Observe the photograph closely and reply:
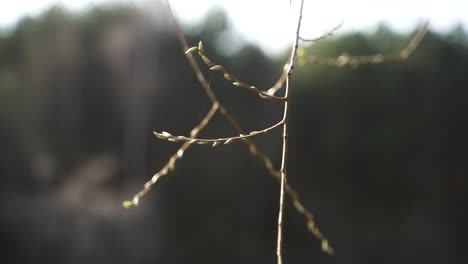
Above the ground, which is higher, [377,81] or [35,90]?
[35,90]

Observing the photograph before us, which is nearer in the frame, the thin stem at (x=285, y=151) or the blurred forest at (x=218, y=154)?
the thin stem at (x=285, y=151)

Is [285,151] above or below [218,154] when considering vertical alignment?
below

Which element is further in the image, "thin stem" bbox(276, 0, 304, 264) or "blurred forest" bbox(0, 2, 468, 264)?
"blurred forest" bbox(0, 2, 468, 264)

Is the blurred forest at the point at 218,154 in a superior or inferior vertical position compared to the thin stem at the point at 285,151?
superior

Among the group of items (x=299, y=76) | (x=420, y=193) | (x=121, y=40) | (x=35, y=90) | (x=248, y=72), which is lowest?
(x=420, y=193)

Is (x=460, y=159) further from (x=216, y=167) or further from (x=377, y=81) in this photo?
(x=216, y=167)

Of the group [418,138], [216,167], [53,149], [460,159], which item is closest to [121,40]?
[53,149]

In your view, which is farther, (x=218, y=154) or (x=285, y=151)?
(x=218, y=154)

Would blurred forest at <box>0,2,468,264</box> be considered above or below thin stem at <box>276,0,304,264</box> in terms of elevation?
above
